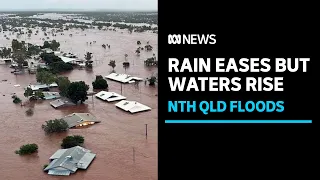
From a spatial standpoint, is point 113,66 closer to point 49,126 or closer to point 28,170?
point 49,126

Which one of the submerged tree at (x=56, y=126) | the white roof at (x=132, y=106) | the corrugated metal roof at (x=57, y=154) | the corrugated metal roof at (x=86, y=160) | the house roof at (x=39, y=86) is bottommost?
the corrugated metal roof at (x=86, y=160)

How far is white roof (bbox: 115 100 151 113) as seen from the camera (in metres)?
21.9

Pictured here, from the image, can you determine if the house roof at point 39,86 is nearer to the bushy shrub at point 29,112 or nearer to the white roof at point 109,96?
the bushy shrub at point 29,112

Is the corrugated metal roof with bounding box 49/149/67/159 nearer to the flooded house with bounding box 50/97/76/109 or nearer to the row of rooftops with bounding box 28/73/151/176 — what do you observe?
the row of rooftops with bounding box 28/73/151/176

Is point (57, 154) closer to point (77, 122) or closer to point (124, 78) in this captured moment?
point (77, 122)

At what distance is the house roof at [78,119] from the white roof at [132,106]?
228cm

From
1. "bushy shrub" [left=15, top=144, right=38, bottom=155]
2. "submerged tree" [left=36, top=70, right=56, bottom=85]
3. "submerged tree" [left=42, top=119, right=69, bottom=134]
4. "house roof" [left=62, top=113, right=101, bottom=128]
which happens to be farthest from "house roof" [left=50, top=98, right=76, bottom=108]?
"bushy shrub" [left=15, top=144, right=38, bottom=155]

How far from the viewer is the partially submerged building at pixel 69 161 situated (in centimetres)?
1398

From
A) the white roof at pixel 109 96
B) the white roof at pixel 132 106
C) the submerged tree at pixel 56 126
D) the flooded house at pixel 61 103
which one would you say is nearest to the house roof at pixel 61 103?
the flooded house at pixel 61 103

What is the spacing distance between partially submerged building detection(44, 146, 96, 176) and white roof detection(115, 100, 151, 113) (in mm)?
6537

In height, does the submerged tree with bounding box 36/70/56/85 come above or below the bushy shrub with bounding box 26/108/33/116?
above

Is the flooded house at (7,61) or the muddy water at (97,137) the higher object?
the flooded house at (7,61)

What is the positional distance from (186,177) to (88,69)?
31.6 metres

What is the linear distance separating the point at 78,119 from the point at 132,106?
3.64 meters
